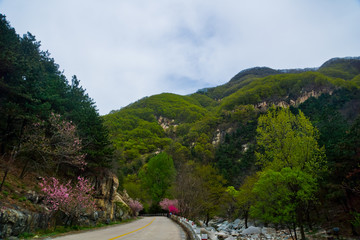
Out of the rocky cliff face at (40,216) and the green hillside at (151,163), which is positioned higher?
the green hillside at (151,163)

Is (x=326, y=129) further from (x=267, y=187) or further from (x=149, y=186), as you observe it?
(x=149, y=186)

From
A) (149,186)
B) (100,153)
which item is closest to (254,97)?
(149,186)

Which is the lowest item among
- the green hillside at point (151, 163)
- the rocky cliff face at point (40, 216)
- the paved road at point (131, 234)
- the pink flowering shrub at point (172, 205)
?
the pink flowering shrub at point (172, 205)

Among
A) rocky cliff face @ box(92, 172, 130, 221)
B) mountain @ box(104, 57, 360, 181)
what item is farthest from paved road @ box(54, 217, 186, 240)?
mountain @ box(104, 57, 360, 181)

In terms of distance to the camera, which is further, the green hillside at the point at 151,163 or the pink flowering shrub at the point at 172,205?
the pink flowering shrub at the point at 172,205

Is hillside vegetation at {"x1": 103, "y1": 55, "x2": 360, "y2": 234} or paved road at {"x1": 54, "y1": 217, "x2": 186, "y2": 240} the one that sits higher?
hillside vegetation at {"x1": 103, "y1": 55, "x2": 360, "y2": 234}

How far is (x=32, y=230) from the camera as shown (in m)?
11.1

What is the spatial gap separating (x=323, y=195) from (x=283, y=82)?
10406 centimetres

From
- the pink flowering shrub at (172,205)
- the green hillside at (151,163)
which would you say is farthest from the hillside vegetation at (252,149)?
the pink flowering shrub at (172,205)

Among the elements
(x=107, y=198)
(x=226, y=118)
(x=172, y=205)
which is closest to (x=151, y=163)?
(x=172, y=205)

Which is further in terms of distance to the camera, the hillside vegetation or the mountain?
the mountain

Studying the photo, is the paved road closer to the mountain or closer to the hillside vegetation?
the hillside vegetation

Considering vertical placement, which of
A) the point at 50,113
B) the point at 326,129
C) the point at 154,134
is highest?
the point at 154,134

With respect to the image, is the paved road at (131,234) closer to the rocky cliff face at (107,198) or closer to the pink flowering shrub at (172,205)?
the rocky cliff face at (107,198)
